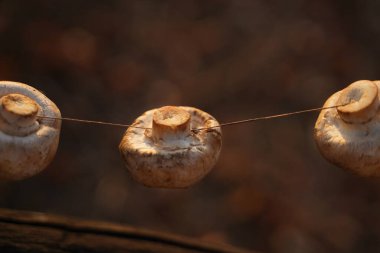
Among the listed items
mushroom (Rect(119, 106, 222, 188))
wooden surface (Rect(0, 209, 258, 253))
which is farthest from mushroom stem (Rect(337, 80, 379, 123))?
wooden surface (Rect(0, 209, 258, 253))

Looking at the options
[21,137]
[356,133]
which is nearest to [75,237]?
[21,137]

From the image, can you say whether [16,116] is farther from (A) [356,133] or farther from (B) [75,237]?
(A) [356,133]

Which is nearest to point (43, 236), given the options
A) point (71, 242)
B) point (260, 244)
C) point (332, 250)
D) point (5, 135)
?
point (71, 242)

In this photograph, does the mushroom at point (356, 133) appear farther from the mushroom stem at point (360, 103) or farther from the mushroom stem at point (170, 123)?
the mushroom stem at point (170, 123)

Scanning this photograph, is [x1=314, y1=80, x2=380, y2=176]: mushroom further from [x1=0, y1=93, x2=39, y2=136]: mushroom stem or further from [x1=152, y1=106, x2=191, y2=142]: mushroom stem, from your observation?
[x1=0, y1=93, x2=39, y2=136]: mushroom stem

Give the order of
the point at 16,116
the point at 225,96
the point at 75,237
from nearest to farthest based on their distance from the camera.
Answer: the point at 16,116
the point at 75,237
the point at 225,96

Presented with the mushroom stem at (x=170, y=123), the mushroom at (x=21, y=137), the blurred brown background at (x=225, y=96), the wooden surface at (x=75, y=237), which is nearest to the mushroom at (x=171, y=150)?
the mushroom stem at (x=170, y=123)
